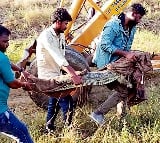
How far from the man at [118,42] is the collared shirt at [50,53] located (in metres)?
0.57

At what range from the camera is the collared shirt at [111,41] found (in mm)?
5797

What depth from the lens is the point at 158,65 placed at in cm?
737

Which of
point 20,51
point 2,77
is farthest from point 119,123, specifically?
point 20,51

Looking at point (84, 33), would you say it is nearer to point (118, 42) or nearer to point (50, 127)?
point (118, 42)

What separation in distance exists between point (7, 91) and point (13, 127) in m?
0.35

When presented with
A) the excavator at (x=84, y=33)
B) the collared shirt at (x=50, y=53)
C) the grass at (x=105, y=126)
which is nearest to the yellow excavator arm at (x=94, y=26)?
the excavator at (x=84, y=33)

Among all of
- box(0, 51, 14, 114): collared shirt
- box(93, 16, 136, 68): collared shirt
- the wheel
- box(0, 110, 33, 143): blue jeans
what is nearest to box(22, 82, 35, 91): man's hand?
box(0, 51, 14, 114): collared shirt

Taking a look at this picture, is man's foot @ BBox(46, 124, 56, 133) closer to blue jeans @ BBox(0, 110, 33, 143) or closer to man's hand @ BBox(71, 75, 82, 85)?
man's hand @ BBox(71, 75, 82, 85)

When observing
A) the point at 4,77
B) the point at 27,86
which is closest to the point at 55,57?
the point at 27,86

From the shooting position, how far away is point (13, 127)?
4.57m

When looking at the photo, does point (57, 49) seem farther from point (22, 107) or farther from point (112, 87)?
point (22, 107)

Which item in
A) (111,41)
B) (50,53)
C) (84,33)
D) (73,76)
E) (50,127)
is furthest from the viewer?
(84,33)

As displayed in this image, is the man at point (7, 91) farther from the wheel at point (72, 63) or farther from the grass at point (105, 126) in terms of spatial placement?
the wheel at point (72, 63)

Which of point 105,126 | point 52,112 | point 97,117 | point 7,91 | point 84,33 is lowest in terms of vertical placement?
point 105,126
